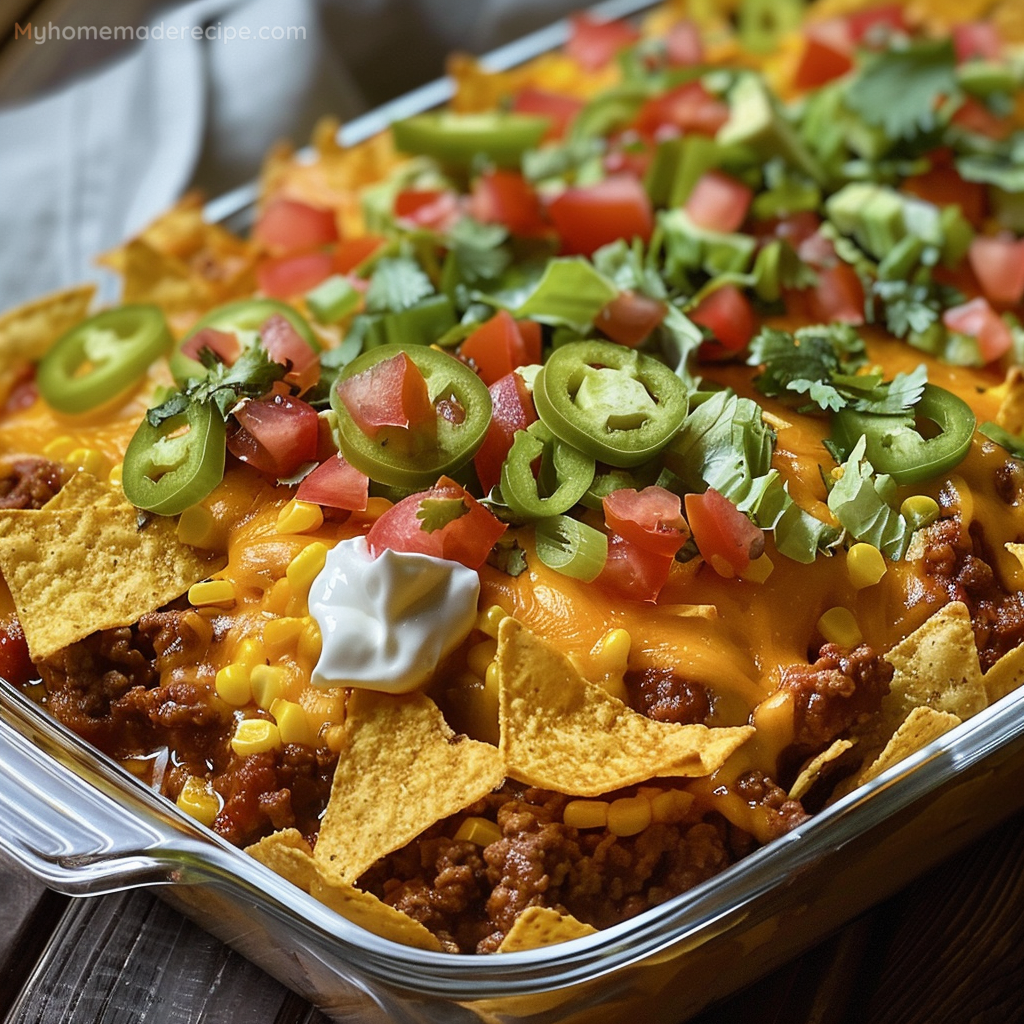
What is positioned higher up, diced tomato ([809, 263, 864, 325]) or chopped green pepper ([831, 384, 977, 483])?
chopped green pepper ([831, 384, 977, 483])

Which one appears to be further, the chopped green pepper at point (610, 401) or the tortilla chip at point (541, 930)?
the chopped green pepper at point (610, 401)

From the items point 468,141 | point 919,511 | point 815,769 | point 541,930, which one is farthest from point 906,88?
point 541,930

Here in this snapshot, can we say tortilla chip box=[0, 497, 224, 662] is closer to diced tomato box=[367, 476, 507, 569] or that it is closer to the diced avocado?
diced tomato box=[367, 476, 507, 569]

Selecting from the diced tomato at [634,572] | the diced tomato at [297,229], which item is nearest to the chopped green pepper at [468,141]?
the diced tomato at [297,229]

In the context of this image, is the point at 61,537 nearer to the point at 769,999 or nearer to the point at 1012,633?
the point at 769,999

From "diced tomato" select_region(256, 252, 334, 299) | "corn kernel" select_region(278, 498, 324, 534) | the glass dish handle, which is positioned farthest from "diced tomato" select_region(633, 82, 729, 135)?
the glass dish handle

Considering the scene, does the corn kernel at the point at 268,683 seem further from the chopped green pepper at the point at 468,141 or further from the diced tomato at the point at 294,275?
the chopped green pepper at the point at 468,141
